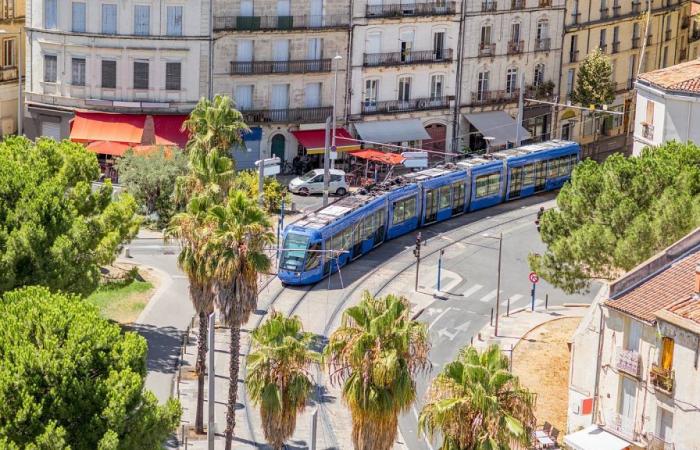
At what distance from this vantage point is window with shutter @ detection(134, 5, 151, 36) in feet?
336

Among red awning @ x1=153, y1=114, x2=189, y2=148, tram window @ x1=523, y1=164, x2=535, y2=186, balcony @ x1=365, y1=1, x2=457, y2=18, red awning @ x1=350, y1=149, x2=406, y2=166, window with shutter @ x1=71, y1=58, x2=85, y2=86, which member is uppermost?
balcony @ x1=365, y1=1, x2=457, y2=18

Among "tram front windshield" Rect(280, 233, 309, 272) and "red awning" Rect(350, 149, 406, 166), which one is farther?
"red awning" Rect(350, 149, 406, 166)

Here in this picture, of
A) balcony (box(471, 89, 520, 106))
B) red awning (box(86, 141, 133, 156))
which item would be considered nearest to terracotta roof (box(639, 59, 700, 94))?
balcony (box(471, 89, 520, 106))

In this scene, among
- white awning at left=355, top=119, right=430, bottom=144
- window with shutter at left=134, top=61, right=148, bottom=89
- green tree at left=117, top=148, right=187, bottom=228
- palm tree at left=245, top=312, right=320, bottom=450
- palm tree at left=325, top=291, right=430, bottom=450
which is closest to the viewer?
palm tree at left=325, top=291, right=430, bottom=450

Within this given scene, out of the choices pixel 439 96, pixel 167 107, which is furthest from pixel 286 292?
pixel 439 96

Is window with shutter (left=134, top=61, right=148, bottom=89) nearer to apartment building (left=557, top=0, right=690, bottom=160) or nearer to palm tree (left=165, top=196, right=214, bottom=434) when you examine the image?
apartment building (left=557, top=0, right=690, bottom=160)

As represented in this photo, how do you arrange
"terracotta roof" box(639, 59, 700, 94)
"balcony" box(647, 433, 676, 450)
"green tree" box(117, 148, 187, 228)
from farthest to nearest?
1. "green tree" box(117, 148, 187, 228)
2. "terracotta roof" box(639, 59, 700, 94)
3. "balcony" box(647, 433, 676, 450)

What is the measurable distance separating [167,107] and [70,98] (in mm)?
6002

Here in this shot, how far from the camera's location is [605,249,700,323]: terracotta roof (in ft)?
219

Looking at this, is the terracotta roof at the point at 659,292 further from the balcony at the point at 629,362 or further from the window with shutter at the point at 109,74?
the window with shutter at the point at 109,74

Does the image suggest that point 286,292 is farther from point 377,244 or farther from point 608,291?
point 608,291

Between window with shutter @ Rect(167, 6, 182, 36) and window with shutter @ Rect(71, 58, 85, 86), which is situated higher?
window with shutter @ Rect(167, 6, 182, 36)

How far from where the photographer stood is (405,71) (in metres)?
113

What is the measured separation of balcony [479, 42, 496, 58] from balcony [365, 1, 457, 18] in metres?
3.75
